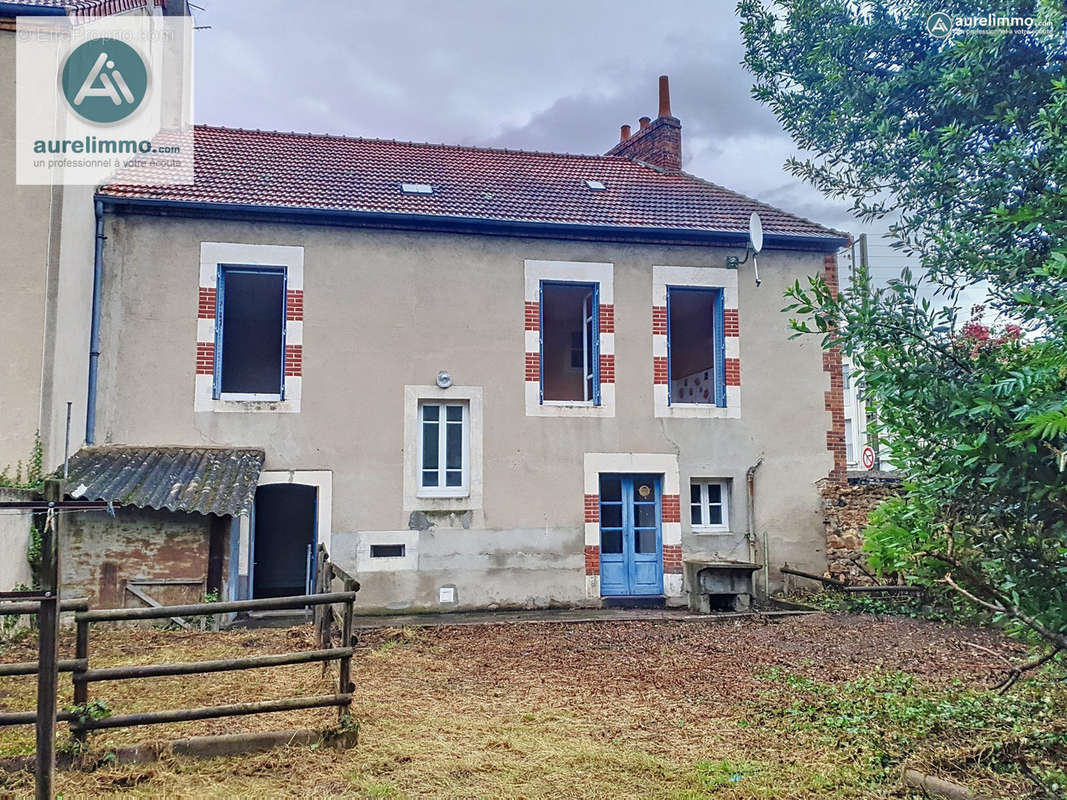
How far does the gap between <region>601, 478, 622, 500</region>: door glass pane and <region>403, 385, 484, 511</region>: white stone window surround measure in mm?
1938

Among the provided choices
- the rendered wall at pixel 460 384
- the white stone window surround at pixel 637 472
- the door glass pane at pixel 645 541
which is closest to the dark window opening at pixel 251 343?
the rendered wall at pixel 460 384

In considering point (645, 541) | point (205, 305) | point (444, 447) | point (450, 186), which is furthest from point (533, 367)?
point (205, 305)

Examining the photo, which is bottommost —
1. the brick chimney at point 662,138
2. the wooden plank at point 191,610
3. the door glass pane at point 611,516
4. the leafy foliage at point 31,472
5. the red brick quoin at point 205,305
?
the wooden plank at point 191,610

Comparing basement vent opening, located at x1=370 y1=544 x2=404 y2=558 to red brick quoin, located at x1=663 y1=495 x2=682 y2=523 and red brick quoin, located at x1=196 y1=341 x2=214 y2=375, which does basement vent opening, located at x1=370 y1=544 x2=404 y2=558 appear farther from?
red brick quoin, located at x1=663 y1=495 x2=682 y2=523

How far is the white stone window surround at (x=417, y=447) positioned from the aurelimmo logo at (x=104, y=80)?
5392mm

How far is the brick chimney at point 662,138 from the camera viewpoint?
1567 centimetres

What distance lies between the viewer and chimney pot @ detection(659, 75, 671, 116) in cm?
1554

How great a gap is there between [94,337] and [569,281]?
21.7 feet

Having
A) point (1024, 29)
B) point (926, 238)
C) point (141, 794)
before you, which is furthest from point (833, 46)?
point (141, 794)

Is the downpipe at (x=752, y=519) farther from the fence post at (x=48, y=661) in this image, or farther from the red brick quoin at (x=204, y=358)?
the fence post at (x=48, y=661)

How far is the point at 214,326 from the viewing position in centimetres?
1134

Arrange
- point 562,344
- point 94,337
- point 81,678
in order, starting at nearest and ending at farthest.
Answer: point 81,678, point 94,337, point 562,344

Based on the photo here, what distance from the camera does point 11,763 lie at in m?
4.70

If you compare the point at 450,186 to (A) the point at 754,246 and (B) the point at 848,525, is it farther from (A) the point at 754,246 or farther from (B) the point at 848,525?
(B) the point at 848,525
